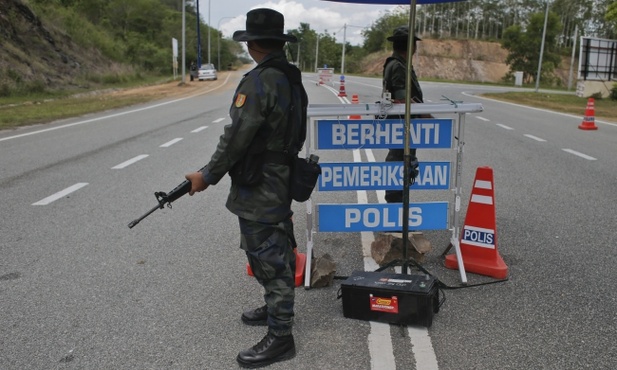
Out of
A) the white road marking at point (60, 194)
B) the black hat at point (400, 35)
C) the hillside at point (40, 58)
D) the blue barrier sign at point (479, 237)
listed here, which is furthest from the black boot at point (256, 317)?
the hillside at point (40, 58)

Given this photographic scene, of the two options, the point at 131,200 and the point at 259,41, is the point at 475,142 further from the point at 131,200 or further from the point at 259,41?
the point at 259,41

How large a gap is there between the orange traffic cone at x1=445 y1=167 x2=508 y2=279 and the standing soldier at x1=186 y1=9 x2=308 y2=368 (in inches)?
75.1

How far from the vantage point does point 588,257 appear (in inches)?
191

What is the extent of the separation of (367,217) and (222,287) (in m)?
1.29

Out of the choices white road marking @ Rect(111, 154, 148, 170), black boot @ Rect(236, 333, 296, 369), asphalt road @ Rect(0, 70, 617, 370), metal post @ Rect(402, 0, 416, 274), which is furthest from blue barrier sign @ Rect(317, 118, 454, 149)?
white road marking @ Rect(111, 154, 148, 170)

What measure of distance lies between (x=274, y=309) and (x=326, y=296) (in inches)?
36.5

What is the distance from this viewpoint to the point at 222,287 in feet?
13.7

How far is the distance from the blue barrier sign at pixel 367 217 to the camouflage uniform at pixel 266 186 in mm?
1130

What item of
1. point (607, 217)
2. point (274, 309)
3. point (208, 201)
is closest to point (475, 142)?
point (607, 217)

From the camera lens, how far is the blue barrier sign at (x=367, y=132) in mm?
4289

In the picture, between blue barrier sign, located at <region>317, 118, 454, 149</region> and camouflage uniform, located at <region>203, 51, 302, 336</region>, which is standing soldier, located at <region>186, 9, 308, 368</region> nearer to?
camouflage uniform, located at <region>203, 51, 302, 336</region>

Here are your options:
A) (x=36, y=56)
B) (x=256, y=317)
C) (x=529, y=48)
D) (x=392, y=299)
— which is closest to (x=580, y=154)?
(x=392, y=299)

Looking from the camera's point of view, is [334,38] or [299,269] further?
[334,38]

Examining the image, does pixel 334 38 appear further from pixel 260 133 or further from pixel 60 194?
pixel 260 133
